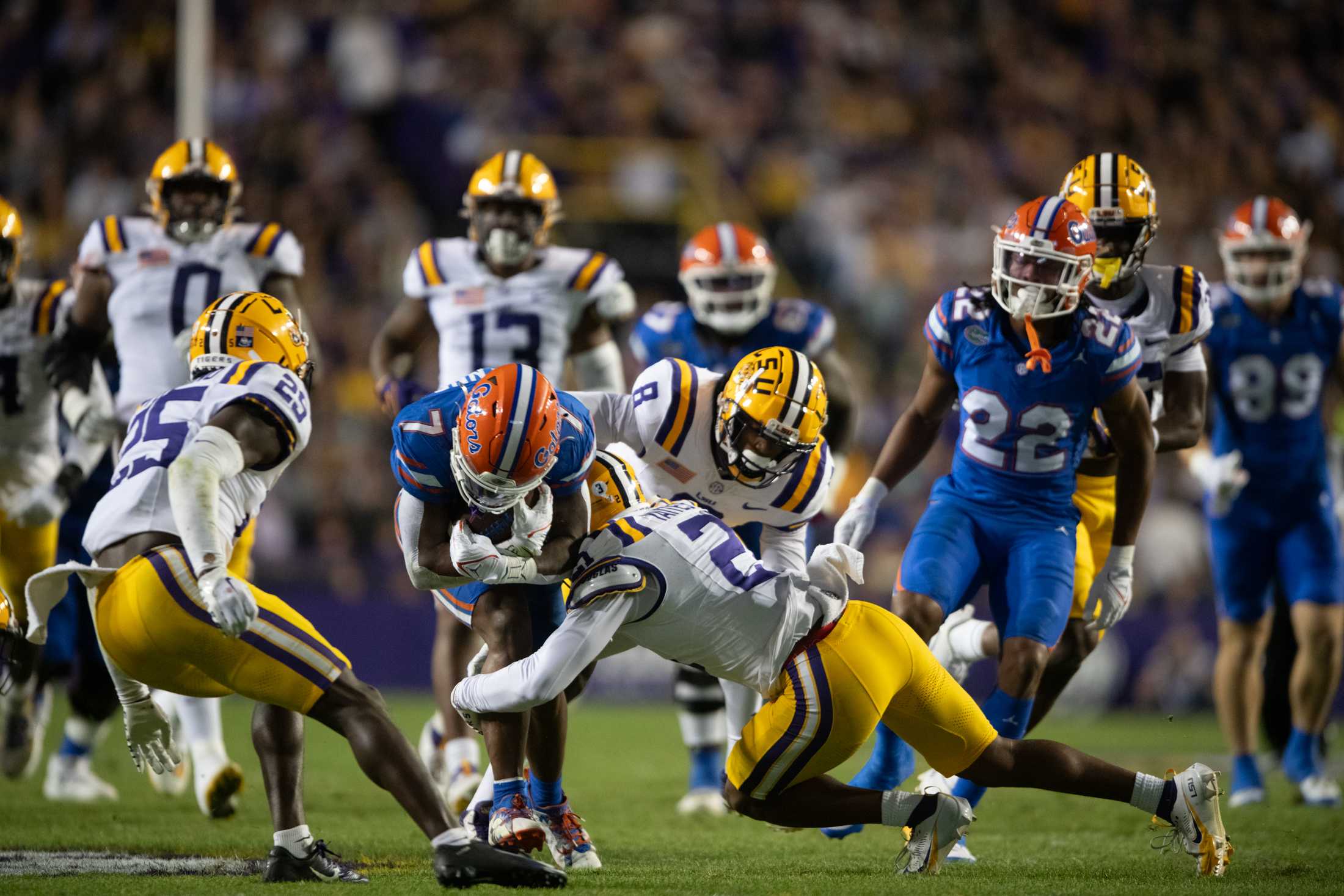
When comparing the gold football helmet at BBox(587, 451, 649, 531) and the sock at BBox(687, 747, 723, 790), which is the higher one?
the gold football helmet at BBox(587, 451, 649, 531)

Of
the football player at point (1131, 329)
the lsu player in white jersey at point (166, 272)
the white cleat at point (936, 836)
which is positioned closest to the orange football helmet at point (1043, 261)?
the football player at point (1131, 329)

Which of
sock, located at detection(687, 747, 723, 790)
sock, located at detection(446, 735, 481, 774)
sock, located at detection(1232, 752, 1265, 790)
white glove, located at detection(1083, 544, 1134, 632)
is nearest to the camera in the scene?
white glove, located at detection(1083, 544, 1134, 632)

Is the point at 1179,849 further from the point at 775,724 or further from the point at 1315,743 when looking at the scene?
the point at 1315,743

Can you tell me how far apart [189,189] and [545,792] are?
9.65 feet

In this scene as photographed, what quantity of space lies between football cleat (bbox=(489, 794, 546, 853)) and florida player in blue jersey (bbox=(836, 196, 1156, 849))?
1.21m

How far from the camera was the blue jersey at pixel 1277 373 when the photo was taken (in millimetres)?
6352

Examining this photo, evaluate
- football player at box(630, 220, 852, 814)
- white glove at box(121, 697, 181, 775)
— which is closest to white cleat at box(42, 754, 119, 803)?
white glove at box(121, 697, 181, 775)

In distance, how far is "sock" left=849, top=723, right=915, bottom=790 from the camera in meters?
4.59

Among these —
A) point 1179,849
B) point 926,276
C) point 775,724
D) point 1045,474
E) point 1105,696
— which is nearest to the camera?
point 775,724

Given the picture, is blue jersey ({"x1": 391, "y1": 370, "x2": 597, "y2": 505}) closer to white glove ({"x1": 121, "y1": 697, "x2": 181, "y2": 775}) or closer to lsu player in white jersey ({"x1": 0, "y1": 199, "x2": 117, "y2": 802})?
white glove ({"x1": 121, "y1": 697, "x2": 181, "y2": 775})

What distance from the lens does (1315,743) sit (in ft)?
20.3

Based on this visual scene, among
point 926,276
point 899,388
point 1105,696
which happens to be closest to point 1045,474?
point 1105,696

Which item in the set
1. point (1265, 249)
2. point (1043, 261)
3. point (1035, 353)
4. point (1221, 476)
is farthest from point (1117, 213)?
point (1221, 476)

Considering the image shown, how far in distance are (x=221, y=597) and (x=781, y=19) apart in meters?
12.1
